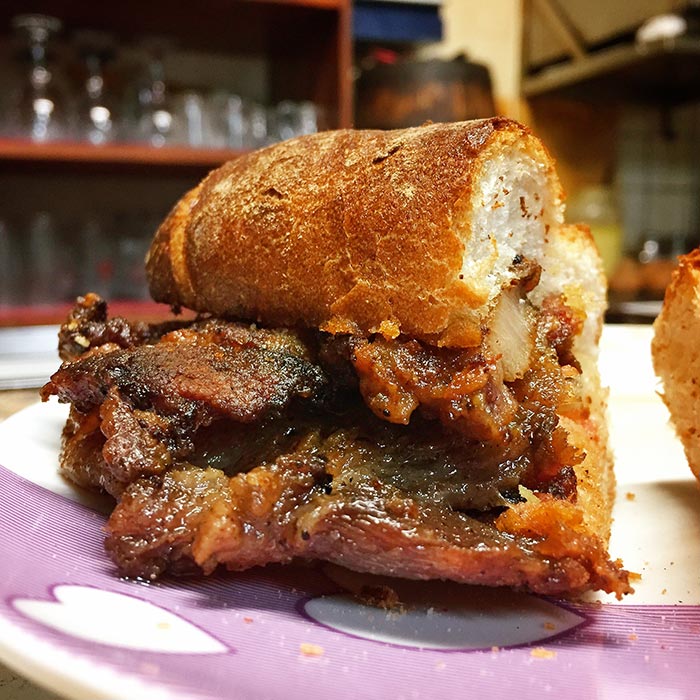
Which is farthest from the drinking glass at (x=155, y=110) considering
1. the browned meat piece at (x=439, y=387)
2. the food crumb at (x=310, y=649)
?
the food crumb at (x=310, y=649)

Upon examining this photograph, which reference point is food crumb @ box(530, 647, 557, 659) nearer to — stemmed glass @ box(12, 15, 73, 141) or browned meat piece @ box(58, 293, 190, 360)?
browned meat piece @ box(58, 293, 190, 360)

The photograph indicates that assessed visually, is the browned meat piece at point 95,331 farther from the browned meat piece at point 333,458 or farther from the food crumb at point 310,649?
the food crumb at point 310,649

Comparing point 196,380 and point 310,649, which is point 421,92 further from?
point 310,649

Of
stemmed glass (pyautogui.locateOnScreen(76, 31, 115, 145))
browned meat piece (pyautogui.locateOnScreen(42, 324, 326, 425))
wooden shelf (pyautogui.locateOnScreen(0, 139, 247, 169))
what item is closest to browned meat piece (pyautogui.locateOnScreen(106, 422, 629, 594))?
browned meat piece (pyautogui.locateOnScreen(42, 324, 326, 425))

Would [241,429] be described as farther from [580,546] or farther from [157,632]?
[580,546]

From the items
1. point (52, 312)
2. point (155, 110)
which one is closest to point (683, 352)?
point (52, 312)

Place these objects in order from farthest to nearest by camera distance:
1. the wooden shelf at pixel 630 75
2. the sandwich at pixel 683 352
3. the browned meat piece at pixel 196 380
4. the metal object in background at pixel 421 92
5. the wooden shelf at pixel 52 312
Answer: the metal object in background at pixel 421 92
the wooden shelf at pixel 630 75
the wooden shelf at pixel 52 312
the sandwich at pixel 683 352
the browned meat piece at pixel 196 380
